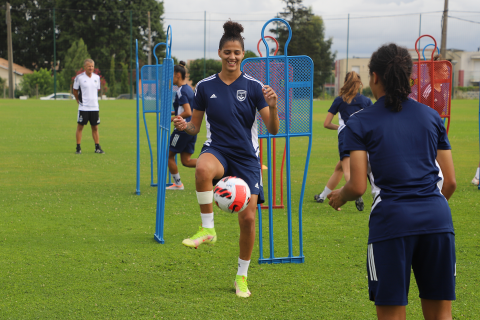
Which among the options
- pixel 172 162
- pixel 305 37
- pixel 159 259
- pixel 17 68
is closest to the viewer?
pixel 159 259

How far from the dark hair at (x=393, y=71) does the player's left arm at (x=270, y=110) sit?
1.26 m

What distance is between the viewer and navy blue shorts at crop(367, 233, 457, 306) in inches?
96.9

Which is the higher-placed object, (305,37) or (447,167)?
(305,37)

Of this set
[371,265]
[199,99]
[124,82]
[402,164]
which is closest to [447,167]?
[402,164]

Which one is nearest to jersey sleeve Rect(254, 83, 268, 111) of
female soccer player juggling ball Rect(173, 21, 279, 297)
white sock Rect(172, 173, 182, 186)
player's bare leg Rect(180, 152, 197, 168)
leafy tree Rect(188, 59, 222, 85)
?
female soccer player juggling ball Rect(173, 21, 279, 297)

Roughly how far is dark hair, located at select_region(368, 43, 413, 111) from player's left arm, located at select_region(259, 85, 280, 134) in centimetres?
126

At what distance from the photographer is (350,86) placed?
695 cm

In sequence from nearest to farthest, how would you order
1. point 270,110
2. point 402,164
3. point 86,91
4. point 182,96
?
point 402,164
point 270,110
point 182,96
point 86,91

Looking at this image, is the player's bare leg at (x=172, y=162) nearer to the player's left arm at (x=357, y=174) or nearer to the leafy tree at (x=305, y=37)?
the player's left arm at (x=357, y=174)

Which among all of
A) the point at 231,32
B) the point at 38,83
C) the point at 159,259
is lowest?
the point at 159,259

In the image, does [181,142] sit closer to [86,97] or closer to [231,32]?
[231,32]

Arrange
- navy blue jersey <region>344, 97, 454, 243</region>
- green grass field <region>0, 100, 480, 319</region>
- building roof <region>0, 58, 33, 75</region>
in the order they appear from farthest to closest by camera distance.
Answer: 1. building roof <region>0, 58, 33, 75</region>
2. green grass field <region>0, 100, 480, 319</region>
3. navy blue jersey <region>344, 97, 454, 243</region>

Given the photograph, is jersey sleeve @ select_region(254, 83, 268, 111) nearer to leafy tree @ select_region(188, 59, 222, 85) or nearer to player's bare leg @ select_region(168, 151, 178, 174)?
player's bare leg @ select_region(168, 151, 178, 174)

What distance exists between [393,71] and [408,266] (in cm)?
100
